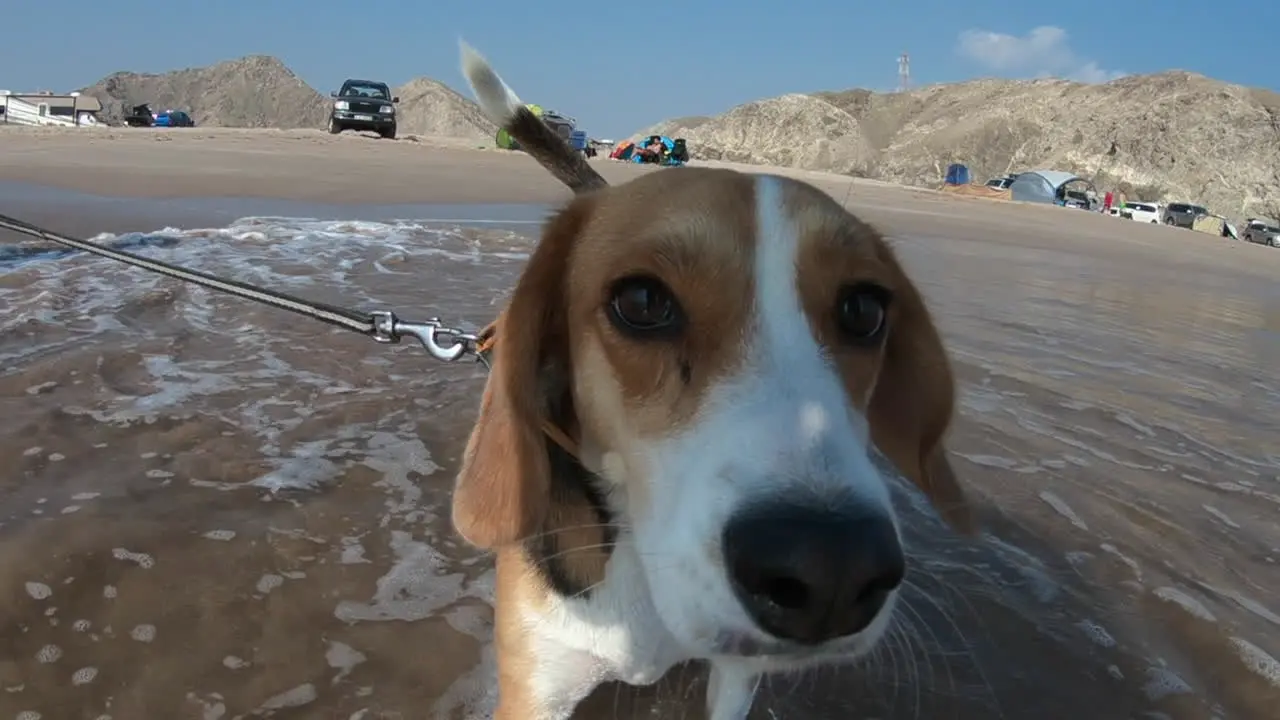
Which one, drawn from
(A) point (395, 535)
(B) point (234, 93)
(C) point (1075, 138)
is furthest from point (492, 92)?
(B) point (234, 93)

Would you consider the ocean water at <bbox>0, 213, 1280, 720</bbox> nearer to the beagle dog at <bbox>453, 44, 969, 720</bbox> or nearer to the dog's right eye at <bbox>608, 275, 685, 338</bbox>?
the beagle dog at <bbox>453, 44, 969, 720</bbox>

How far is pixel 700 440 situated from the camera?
1780 millimetres

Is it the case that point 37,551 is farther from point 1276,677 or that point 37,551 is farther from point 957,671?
point 1276,677

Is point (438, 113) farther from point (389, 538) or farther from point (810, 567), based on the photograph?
point (810, 567)

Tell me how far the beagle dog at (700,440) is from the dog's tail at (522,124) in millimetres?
1222

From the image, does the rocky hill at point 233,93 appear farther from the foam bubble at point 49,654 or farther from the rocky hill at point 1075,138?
the foam bubble at point 49,654

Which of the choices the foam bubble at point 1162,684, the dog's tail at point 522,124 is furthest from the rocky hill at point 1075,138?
the foam bubble at point 1162,684

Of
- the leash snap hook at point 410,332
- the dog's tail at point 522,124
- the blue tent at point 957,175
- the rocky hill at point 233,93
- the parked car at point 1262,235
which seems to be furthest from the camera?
the rocky hill at point 233,93

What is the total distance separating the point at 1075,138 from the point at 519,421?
7549 centimetres

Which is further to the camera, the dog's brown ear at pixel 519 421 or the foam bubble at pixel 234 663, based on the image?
the foam bubble at pixel 234 663

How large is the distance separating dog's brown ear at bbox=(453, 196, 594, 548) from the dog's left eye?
0.71 metres

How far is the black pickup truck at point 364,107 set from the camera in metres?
31.6

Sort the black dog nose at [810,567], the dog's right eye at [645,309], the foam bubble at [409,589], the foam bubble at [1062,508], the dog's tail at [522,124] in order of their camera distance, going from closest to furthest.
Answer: the black dog nose at [810,567] → the dog's right eye at [645,309] → the foam bubble at [409,589] → the dog's tail at [522,124] → the foam bubble at [1062,508]

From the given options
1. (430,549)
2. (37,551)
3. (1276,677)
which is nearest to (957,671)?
(1276,677)
